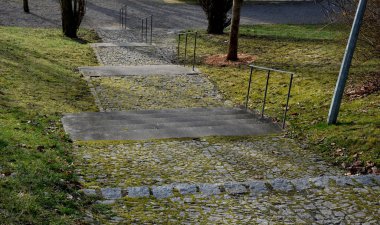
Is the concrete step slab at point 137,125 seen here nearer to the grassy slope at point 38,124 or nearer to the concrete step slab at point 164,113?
the grassy slope at point 38,124

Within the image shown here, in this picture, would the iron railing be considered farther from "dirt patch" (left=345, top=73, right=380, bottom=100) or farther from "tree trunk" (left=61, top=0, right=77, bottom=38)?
"dirt patch" (left=345, top=73, right=380, bottom=100)

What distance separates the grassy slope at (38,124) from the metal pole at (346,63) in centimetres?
479

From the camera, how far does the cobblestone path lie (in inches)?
224

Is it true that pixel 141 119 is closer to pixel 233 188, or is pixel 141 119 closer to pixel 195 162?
pixel 195 162

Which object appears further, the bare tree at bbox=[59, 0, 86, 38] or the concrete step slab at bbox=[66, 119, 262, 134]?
the bare tree at bbox=[59, 0, 86, 38]

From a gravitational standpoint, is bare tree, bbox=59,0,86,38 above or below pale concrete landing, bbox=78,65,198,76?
above

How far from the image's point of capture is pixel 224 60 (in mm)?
16344

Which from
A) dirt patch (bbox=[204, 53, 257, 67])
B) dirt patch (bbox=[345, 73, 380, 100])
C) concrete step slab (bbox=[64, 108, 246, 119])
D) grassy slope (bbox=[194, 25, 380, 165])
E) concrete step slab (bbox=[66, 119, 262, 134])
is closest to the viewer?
grassy slope (bbox=[194, 25, 380, 165])

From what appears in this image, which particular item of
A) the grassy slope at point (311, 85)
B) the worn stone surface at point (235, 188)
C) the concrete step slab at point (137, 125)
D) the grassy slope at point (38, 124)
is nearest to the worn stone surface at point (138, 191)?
the grassy slope at point (38, 124)

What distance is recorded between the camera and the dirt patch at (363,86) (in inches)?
430

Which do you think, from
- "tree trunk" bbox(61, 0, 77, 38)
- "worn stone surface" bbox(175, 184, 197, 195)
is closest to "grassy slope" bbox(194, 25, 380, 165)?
"worn stone surface" bbox(175, 184, 197, 195)

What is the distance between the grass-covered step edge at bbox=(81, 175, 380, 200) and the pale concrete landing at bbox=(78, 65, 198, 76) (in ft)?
27.8

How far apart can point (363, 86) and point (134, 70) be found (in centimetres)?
677

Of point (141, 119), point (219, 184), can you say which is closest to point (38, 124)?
point (141, 119)
